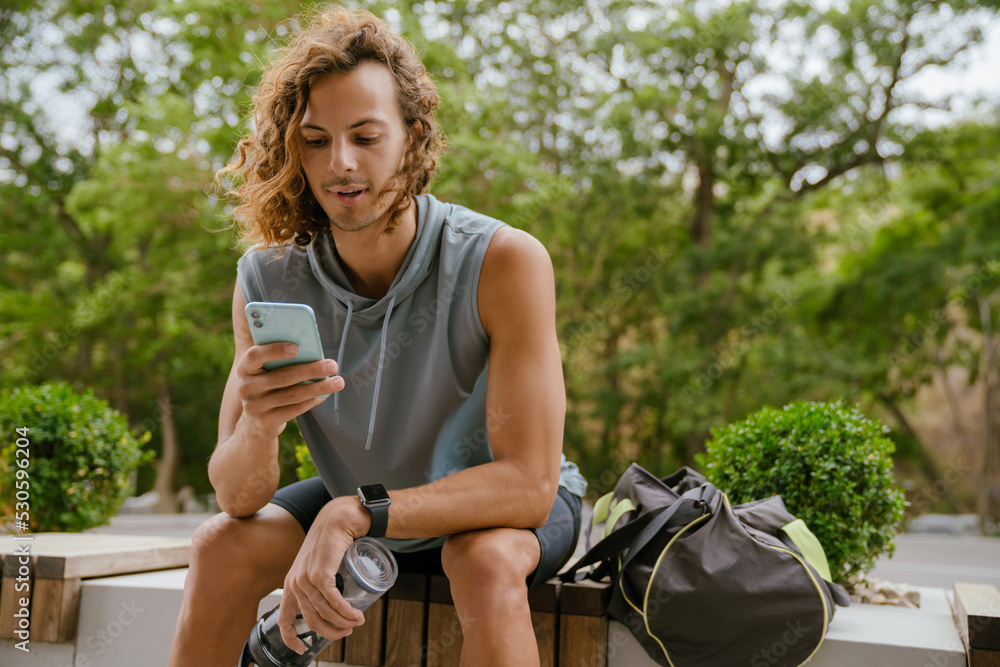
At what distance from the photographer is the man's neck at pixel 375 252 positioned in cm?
177

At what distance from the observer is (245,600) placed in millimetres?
1620

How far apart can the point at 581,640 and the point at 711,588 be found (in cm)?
36

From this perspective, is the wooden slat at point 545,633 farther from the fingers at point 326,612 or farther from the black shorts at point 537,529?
the fingers at point 326,612

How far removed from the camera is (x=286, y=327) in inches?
50.6

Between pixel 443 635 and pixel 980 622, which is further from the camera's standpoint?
pixel 443 635

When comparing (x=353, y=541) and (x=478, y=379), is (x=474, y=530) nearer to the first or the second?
(x=353, y=541)

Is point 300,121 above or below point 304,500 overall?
Answer: above

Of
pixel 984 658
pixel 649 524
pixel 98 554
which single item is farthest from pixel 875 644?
pixel 98 554

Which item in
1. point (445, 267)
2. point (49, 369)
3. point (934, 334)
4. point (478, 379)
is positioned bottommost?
point (49, 369)

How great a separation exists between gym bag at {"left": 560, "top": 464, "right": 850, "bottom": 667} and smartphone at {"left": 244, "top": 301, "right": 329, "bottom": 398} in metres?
0.82

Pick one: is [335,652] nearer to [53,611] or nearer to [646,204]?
[53,611]

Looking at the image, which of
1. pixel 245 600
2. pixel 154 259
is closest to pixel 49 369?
pixel 154 259

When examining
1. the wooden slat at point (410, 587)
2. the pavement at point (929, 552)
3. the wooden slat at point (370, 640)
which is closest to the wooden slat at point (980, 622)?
A: the wooden slat at point (410, 587)

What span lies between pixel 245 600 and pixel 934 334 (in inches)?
465
